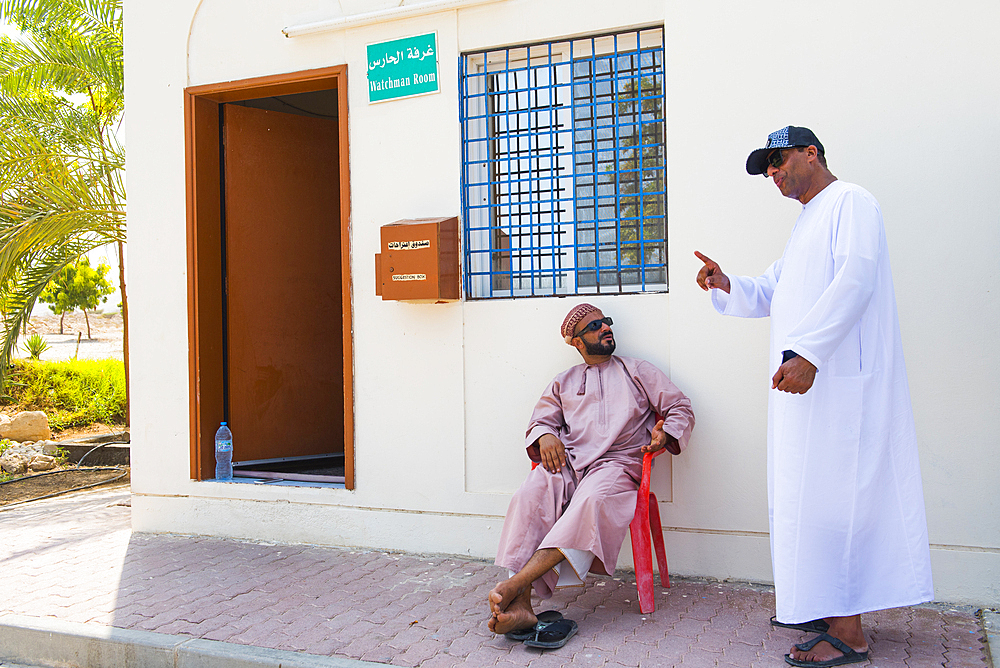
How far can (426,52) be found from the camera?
4.75m

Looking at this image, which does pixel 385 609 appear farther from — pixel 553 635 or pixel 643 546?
pixel 643 546

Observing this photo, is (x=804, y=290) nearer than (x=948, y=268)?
Yes

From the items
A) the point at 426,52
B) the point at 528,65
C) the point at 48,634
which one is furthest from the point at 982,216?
the point at 48,634

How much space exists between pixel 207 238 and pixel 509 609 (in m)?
3.50

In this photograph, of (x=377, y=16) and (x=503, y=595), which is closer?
(x=503, y=595)

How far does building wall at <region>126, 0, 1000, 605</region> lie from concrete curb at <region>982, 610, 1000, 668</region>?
122mm

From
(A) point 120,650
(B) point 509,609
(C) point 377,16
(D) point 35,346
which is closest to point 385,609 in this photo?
(B) point 509,609

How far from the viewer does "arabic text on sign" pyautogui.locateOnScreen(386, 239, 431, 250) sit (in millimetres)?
4527

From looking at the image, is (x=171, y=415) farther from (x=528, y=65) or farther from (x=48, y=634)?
(x=528, y=65)

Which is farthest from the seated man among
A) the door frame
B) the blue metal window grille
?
the door frame

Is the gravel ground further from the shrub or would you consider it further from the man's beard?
the man's beard

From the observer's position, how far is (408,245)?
457 cm

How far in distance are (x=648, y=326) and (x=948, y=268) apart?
4.74 feet

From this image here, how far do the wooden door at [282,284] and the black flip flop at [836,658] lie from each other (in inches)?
160
